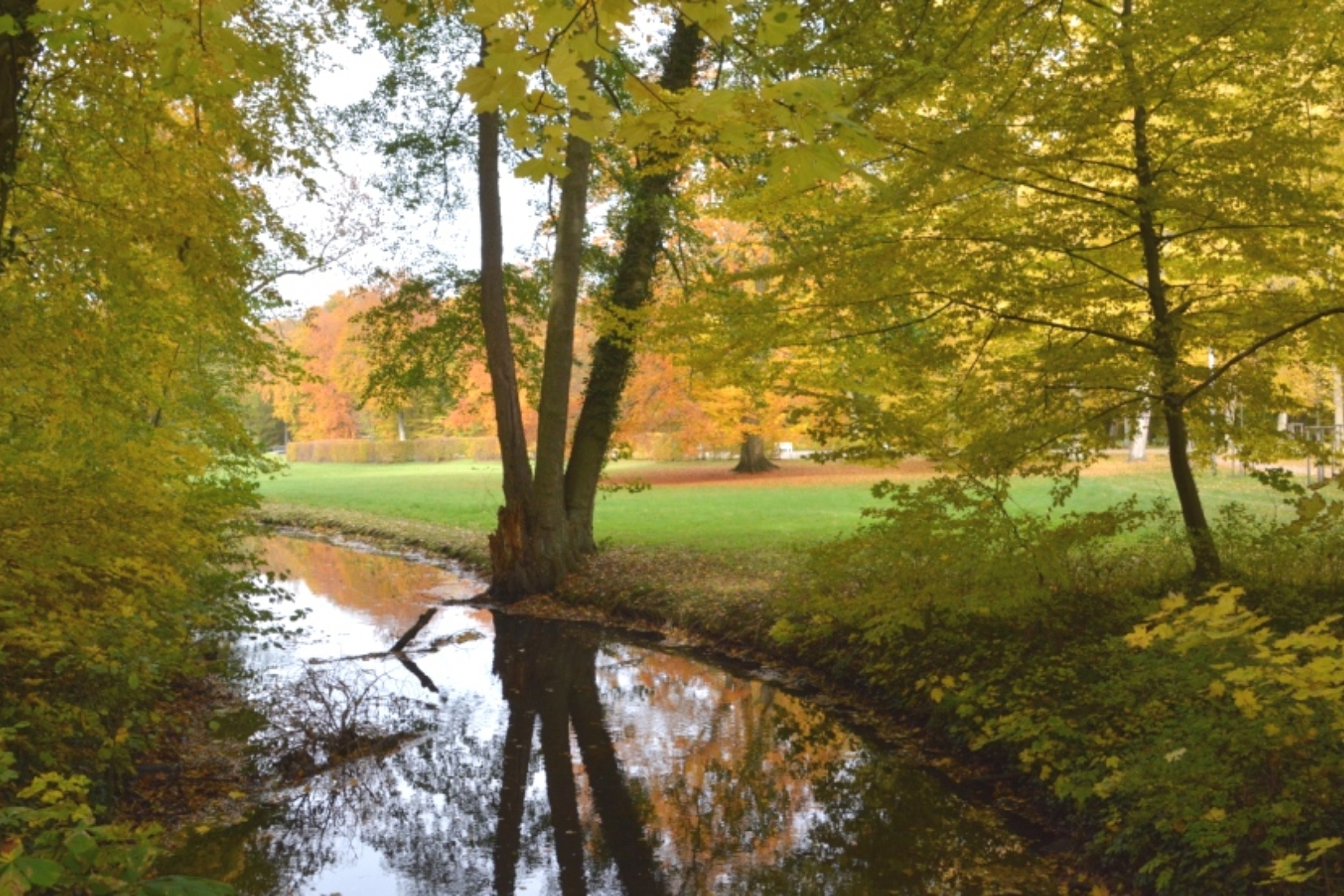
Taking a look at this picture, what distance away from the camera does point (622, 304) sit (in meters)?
13.1

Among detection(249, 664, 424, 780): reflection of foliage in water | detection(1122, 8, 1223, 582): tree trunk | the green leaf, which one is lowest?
detection(249, 664, 424, 780): reflection of foliage in water

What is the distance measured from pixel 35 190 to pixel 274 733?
3828 mm

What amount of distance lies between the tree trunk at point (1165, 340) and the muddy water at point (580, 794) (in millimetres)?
2391

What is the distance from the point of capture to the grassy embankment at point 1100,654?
414 cm

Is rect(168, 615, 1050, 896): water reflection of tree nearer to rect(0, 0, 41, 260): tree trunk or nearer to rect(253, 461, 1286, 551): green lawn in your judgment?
rect(0, 0, 41, 260): tree trunk

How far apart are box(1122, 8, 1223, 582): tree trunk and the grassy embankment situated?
0.19 meters

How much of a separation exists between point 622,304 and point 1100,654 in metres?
8.10

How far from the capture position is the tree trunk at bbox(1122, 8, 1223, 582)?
241 inches

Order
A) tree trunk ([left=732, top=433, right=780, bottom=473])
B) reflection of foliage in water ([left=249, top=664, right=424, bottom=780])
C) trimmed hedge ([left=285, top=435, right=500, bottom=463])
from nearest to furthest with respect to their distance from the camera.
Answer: reflection of foliage in water ([left=249, top=664, right=424, bottom=780])
tree trunk ([left=732, top=433, right=780, bottom=473])
trimmed hedge ([left=285, top=435, right=500, bottom=463])

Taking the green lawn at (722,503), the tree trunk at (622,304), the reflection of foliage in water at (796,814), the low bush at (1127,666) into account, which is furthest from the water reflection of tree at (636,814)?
the green lawn at (722,503)

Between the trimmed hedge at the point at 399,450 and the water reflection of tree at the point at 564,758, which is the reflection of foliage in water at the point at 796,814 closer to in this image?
the water reflection of tree at the point at 564,758

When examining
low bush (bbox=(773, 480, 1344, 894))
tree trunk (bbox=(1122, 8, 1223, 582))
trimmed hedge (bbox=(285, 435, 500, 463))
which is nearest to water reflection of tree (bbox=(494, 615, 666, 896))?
low bush (bbox=(773, 480, 1344, 894))

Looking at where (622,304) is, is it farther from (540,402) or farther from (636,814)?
(636,814)

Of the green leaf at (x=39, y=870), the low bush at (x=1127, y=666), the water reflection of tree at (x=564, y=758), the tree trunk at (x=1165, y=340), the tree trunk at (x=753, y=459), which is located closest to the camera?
the green leaf at (x=39, y=870)
